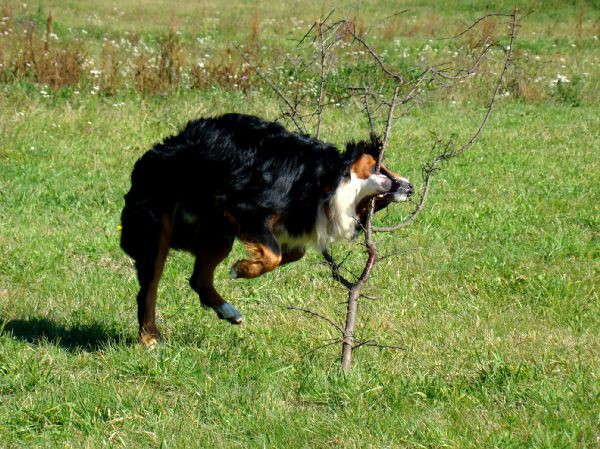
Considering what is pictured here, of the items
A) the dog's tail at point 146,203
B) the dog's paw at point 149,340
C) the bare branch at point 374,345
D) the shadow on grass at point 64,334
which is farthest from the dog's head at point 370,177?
the shadow on grass at point 64,334

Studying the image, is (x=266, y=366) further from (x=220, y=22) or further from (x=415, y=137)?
(x=220, y=22)

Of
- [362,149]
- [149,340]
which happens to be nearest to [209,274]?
[149,340]

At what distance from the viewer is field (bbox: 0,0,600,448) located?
14.1 ft

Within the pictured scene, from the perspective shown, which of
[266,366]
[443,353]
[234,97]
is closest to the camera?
[266,366]

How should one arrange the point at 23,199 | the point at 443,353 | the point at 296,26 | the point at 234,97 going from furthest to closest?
1. the point at 296,26
2. the point at 234,97
3. the point at 23,199
4. the point at 443,353

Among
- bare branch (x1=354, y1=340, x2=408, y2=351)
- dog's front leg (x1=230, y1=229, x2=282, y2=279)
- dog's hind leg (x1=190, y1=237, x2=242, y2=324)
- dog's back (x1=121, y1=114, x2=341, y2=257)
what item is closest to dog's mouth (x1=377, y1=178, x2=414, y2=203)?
dog's back (x1=121, y1=114, x2=341, y2=257)

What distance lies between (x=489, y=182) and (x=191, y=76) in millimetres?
5307

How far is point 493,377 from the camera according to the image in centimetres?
474

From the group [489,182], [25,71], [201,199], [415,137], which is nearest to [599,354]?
[201,199]

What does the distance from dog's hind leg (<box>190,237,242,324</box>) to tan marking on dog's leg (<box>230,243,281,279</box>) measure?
601 mm

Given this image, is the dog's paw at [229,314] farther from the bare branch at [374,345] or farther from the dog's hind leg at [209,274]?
the bare branch at [374,345]

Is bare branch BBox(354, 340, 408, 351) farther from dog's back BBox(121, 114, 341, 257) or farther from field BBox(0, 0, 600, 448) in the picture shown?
dog's back BBox(121, 114, 341, 257)

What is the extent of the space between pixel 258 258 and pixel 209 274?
0.73m

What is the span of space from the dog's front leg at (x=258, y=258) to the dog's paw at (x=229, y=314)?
0.59 meters
